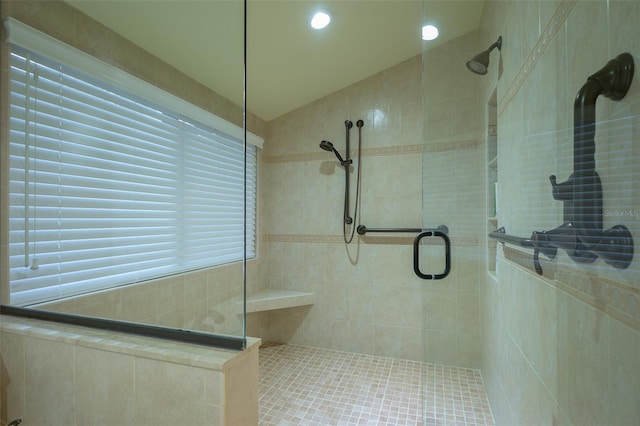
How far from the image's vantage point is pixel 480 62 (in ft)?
4.86

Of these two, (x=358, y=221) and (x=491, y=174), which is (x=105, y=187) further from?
(x=491, y=174)

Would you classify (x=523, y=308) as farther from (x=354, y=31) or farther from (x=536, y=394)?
(x=354, y=31)

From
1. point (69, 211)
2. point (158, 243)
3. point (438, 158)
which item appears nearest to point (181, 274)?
point (158, 243)

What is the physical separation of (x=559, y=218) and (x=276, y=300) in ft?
6.83

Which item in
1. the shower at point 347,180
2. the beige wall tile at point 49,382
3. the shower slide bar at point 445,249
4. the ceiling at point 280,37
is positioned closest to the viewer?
the beige wall tile at point 49,382

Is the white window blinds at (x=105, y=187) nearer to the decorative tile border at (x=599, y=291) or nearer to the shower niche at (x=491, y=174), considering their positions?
the decorative tile border at (x=599, y=291)

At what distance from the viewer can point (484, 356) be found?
160cm

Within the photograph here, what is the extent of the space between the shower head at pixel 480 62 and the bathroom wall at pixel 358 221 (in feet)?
2.23

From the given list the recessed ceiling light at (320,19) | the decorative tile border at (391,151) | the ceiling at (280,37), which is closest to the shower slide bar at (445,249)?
the decorative tile border at (391,151)

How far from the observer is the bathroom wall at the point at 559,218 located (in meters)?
0.48

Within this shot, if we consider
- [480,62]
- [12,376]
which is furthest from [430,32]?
[12,376]

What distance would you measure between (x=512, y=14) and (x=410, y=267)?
174 cm

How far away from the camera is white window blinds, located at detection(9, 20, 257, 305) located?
1.16 meters

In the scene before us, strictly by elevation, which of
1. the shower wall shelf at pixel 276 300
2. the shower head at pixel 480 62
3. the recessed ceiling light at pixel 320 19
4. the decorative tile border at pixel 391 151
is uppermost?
the recessed ceiling light at pixel 320 19
